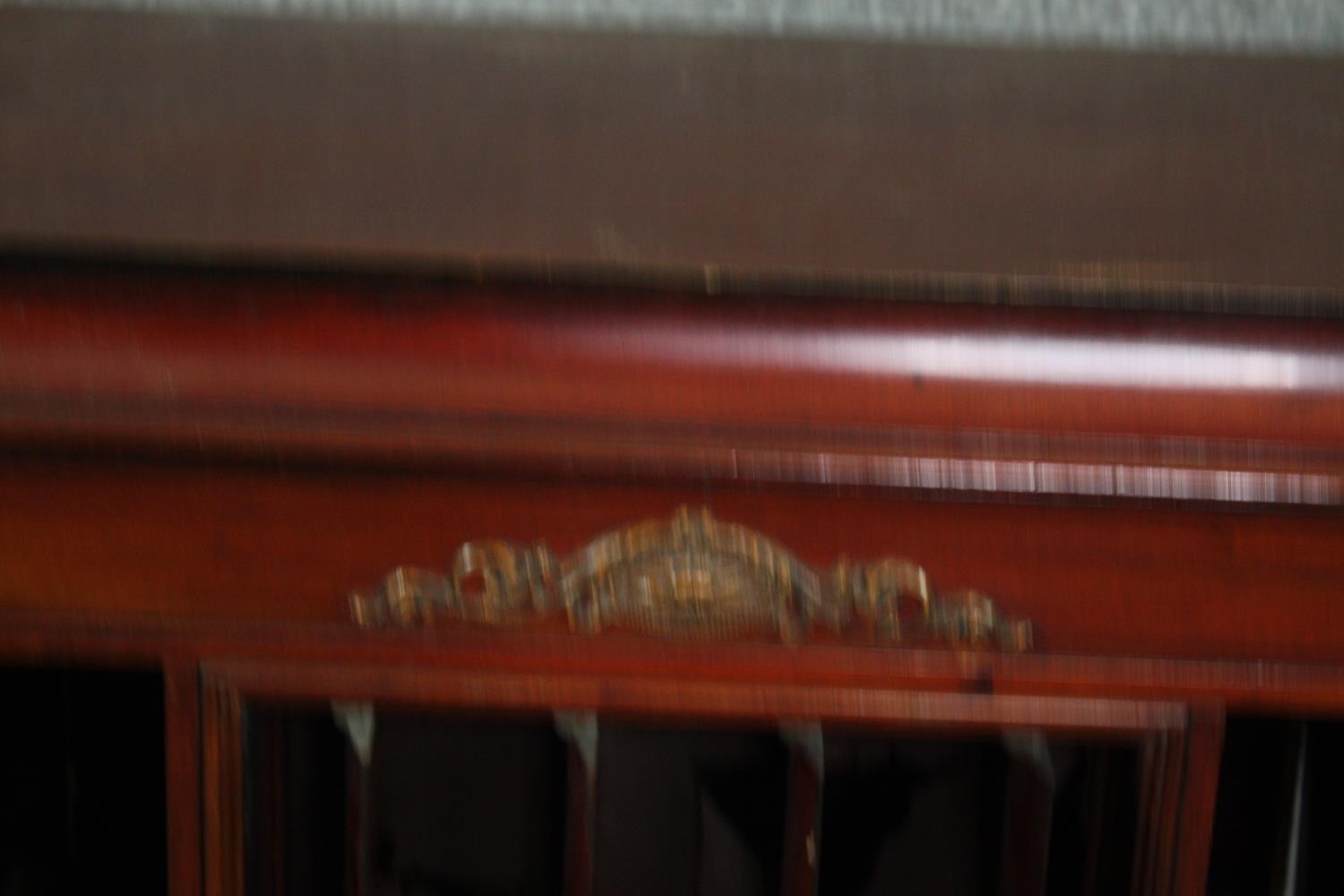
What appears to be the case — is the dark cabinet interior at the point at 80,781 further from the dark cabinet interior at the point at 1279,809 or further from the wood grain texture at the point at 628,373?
the dark cabinet interior at the point at 1279,809

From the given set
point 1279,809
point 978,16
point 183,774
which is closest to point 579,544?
point 183,774

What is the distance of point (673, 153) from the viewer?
45 cm

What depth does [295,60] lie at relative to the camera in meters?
0.53

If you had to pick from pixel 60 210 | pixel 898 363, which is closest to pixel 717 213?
pixel 898 363

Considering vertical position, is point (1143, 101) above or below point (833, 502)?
above

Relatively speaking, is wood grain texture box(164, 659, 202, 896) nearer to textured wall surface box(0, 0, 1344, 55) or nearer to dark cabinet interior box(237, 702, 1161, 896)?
dark cabinet interior box(237, 702, 1161, 896)

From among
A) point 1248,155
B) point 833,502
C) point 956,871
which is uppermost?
point 1248,155

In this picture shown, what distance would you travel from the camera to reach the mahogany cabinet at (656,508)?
36cm

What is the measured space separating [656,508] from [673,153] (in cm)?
15

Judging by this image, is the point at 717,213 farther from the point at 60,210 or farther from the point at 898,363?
the point at 60,210

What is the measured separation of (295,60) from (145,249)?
0.70 ft

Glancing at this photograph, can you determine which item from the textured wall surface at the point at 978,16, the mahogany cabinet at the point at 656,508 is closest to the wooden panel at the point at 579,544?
the mahogany cabinet at the point at 656,508

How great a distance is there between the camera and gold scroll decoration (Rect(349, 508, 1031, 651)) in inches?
15.0

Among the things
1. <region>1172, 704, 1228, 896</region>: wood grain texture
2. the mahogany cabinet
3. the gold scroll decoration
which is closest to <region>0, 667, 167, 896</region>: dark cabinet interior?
the mahogany cabinet
